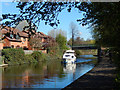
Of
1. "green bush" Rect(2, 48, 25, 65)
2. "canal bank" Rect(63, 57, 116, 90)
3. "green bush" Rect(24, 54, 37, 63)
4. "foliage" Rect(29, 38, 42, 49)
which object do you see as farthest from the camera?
"foliage" Rect(29, 38, 42, 49)

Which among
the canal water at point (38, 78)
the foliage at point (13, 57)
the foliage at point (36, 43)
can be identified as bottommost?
the canal water at point (38, 78)

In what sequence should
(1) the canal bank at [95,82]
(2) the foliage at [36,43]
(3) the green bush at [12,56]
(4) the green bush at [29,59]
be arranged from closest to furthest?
(1) the canal bank at [95,82]
(3) the green bush at [12,56]
(4) the green bush at [29,59]
(2) the foliage at [36,43]

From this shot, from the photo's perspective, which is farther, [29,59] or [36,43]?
[36,43]

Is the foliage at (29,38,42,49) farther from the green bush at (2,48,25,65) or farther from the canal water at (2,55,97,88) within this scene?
the canal water at (2,55,97,88)

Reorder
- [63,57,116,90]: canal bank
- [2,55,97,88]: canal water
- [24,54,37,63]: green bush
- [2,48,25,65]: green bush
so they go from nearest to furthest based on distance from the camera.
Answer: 1. [63,57,116,90]: canal bank
2. [2,55,97,88]: canal water
3. [2,48,25,65]: green bush
4. [24,54,37,63]: green bush

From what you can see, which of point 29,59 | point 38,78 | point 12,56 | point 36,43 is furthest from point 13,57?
point 36,43

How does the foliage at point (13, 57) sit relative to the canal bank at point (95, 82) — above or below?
above

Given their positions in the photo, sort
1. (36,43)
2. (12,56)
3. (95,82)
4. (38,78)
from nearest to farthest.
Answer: (95,82) < (38,78) < (12,56) < (36,43)

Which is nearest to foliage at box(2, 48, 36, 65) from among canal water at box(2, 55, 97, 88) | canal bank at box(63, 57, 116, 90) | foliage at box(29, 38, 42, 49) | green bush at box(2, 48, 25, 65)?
green bush at box(2, 48, 25, 65)

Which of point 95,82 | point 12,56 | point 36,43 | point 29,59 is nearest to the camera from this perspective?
point 95,82

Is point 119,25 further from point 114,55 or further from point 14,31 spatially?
point 14,31

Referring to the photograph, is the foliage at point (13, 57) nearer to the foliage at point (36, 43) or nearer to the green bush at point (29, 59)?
the green bush at point (29, 59)

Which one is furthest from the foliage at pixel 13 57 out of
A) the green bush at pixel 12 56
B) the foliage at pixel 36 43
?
the foliage at pixel 36 43

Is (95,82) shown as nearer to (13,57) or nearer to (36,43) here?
(13,57)
